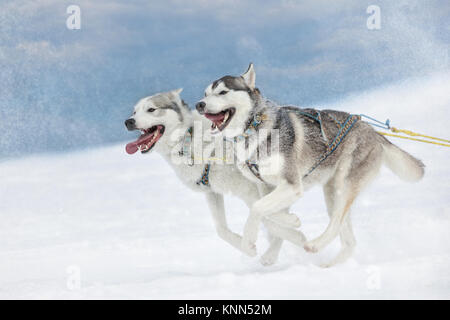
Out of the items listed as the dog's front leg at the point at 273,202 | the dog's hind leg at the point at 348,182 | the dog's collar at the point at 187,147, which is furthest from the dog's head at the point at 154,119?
the dog's hind leg at the point at 348,182

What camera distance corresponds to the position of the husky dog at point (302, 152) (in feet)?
13.6

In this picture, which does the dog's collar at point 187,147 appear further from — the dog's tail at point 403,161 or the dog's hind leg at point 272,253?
the dog's tail at point 403,161

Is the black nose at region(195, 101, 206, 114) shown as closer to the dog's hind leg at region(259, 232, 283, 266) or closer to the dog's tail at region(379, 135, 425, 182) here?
the dog's hind leg at region(259, 232, 283, 266)

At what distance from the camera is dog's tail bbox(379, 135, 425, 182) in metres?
4.91

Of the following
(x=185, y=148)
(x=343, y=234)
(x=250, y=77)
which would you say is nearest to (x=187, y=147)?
(x=185, y=148)

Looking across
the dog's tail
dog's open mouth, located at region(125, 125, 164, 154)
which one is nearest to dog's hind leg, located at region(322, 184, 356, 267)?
the dog's tail

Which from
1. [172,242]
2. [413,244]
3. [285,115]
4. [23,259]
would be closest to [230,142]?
[285,115]

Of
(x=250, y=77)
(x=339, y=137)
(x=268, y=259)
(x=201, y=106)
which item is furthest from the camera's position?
(x=268, y=259)

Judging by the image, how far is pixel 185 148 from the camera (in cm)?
466

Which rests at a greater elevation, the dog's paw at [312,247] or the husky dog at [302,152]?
the husky dog at [302,152]

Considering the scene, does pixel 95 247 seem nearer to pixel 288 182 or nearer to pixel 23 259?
pixel 23 259

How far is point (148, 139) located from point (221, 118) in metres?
0.82

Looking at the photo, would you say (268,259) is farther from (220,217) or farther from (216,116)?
(216,116)

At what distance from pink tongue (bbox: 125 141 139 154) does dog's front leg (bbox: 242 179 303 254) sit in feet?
3.96
